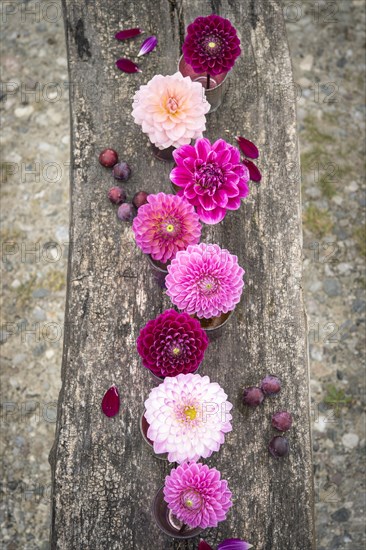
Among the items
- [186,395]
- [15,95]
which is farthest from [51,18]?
[186,395]

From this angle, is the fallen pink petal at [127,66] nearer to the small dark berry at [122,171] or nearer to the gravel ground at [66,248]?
the small dark berry at [122,171]

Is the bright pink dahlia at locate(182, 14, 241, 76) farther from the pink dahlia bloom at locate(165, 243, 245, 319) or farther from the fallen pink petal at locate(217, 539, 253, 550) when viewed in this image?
the fallen pink petal at locate(217, 539, 253, 550)

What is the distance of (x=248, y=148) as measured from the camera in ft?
5.69

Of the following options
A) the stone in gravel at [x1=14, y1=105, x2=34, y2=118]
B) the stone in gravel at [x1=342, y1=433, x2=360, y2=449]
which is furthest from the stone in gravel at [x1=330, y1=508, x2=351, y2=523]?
the stone in gravel at [x1=14, y1=105, x2=34, y2=118]

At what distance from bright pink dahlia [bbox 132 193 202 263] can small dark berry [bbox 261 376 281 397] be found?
417 mm

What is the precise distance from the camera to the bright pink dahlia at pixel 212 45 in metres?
1.57

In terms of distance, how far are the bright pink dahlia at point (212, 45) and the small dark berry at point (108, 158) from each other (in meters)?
0.34

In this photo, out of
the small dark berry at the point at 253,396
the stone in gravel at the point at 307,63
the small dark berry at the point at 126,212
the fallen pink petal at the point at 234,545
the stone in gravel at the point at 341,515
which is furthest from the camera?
the stone in gravel at the point at 307,63

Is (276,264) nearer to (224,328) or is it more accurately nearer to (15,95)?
(224,328)

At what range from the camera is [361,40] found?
3.20 meters

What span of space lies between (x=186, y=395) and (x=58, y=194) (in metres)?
1.82

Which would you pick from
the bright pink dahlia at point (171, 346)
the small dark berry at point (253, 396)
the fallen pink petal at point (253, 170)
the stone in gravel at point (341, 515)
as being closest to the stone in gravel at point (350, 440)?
the stone in gravel at point (341, 515)

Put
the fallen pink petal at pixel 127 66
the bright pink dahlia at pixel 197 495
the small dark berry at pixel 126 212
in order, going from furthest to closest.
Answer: the fallen pink petal at pixel 127 66 < the small dark berry at pixel 126 212 < the bright pink dahlia at pixel 197 495

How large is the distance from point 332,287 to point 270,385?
4.50 ft
